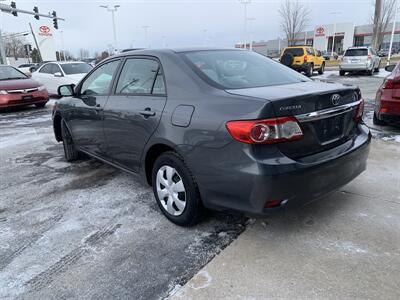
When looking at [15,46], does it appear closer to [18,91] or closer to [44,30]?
[44,30]

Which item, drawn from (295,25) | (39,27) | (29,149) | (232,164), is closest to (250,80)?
(232,164)

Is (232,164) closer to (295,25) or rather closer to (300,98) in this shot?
(300,98)

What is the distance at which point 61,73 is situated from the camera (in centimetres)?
1255

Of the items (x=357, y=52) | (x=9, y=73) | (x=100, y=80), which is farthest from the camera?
(x=357, y=52)

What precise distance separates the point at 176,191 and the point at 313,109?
135 centimetres

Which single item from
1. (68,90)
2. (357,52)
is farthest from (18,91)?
(357,52)

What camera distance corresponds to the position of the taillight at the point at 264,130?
2387mm

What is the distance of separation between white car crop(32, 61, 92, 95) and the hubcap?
9898 millimetres

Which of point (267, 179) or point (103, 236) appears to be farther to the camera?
point (103, 236)

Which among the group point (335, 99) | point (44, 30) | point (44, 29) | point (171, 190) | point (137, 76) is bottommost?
point (171, 190)

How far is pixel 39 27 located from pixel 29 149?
47.4 meters

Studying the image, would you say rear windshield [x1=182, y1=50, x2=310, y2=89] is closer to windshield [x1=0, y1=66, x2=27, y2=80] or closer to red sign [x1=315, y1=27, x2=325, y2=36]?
windshield [x1=0, y1=66, x2=27, y2=80]

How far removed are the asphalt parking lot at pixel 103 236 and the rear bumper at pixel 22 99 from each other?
648cm

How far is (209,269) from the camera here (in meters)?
2.54
